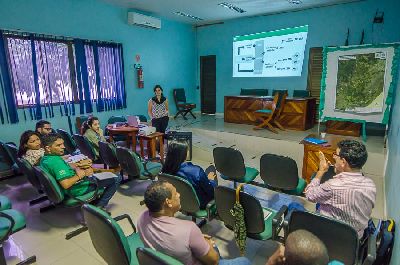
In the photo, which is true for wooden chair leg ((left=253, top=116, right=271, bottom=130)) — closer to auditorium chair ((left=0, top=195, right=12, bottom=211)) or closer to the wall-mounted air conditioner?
the wall-mounted air conditioner

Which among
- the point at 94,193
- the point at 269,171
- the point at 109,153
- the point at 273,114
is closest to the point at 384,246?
the point at 269,171

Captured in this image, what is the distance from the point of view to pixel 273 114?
6.29 m

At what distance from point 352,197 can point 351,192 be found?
0.03m

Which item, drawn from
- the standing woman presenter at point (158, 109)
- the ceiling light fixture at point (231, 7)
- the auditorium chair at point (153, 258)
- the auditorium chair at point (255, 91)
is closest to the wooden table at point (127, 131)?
the standing woman presenter at point (158, 109)

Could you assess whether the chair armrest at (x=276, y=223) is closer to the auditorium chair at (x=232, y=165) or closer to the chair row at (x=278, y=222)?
the chair row at (x=278, y=222)

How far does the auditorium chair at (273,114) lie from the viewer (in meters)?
6.12

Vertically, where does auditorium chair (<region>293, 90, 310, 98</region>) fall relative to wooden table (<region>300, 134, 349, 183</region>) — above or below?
above

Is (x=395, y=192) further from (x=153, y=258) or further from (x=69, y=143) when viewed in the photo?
(x=69, y=143)

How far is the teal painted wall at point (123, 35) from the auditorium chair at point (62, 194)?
3.37m

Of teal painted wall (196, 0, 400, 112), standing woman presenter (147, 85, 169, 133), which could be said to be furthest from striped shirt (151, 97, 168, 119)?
teal painted wall (196, 0, 400, 112)

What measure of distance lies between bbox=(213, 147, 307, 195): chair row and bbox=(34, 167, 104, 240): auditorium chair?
4.72 ft

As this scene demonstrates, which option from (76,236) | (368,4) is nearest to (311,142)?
(76,236)

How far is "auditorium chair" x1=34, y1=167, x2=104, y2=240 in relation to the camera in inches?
92.1

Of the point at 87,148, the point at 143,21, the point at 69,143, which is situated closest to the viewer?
the point at 87,148
